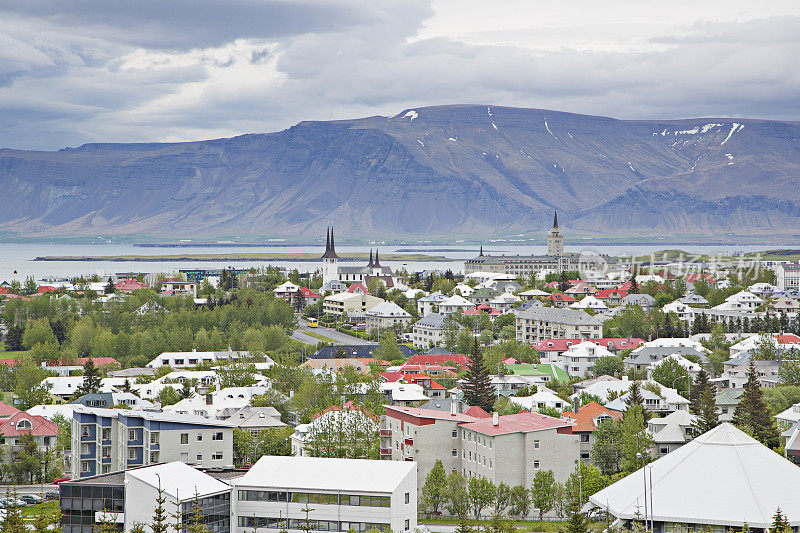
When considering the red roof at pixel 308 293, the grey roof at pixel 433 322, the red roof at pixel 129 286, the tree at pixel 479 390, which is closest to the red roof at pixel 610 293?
the grey roof at pixel 433 322

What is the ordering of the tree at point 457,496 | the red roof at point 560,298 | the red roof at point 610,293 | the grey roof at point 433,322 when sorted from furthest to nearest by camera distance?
the red roof at point 610,293
the red roof at point 560,298
the grey roof at point 433,322
the tree at point 457,496

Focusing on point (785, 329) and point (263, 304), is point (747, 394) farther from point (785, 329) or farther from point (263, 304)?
point (263, 304)

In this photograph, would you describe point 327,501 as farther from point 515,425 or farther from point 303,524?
point 515,425

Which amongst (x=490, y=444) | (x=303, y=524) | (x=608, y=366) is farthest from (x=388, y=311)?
(x=303, y=524)

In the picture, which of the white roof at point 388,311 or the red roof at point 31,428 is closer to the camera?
the red roof at point 31,428

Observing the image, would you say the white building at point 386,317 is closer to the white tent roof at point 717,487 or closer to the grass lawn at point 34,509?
the grass lawn at point 34,509

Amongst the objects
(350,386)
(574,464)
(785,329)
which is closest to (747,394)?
(574,464)

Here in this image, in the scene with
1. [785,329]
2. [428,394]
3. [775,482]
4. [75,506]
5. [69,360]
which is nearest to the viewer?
[75,506]
